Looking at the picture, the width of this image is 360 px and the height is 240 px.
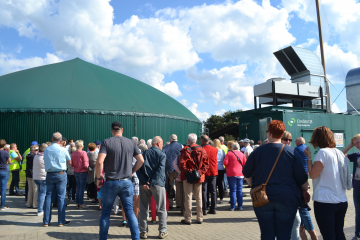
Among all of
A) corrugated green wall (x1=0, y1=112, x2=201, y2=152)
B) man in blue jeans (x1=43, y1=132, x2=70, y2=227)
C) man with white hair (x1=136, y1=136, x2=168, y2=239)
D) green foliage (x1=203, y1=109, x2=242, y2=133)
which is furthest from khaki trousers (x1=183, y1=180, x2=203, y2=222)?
green foliage (x1=203, y1=109, x2=242, y2=133)

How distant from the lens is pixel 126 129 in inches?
1017

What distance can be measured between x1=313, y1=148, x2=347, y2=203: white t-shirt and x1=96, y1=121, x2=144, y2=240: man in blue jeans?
292cm

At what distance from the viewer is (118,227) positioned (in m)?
6.38

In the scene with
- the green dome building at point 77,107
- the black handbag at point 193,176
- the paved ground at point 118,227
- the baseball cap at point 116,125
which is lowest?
the paved ground at point 118,227

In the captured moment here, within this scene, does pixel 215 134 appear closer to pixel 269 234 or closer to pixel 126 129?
pixel 126 129

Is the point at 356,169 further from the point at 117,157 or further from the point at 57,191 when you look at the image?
the point at 57,191

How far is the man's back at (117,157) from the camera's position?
4.76 metres

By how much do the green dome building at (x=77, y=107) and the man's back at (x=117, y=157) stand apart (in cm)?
2071

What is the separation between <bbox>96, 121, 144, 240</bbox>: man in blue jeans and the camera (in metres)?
4.65

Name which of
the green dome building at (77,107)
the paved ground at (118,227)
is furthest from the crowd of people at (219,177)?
the green dome building at (77,107)

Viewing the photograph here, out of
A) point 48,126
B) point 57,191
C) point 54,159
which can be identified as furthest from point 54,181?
point 48,126

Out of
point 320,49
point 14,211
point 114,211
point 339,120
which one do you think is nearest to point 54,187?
point 114,211

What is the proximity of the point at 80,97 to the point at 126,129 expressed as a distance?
17.1 ft

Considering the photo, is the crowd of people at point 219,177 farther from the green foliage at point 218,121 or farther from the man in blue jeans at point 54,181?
the green foliage at point 218,121
